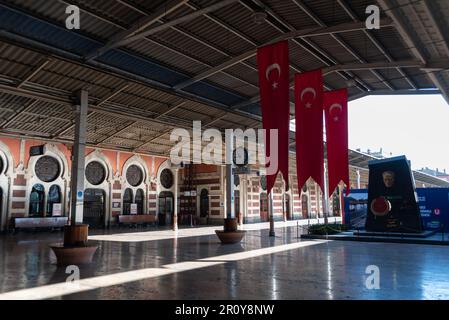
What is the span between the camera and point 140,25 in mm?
10234

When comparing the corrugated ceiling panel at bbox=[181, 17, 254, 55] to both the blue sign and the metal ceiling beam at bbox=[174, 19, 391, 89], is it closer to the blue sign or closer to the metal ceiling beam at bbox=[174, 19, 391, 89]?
the metal ceiling beam at bbox=[174, 19, 391, 89]

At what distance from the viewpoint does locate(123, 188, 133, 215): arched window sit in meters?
24.4

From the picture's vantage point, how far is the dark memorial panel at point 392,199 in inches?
579

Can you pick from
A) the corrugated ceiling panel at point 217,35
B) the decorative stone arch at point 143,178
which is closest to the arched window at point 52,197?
the decorative stone arch at point 143,178

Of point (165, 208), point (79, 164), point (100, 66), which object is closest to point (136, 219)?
point (165, 208)

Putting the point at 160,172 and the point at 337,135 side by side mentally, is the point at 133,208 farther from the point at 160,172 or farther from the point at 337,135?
the point at 337,135

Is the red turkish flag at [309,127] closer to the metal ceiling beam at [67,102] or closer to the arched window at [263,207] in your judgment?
the metal ceiling beam at [67,102]

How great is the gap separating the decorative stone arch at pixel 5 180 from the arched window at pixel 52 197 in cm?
218

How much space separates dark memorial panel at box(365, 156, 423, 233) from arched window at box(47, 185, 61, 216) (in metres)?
16.9

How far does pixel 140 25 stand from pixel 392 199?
1203cm

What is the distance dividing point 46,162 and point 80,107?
1043 cm

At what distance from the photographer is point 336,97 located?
1452 centimetres

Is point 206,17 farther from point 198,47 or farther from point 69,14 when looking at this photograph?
point 69,14

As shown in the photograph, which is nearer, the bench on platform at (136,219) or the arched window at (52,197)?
the arched window at (52,197)
